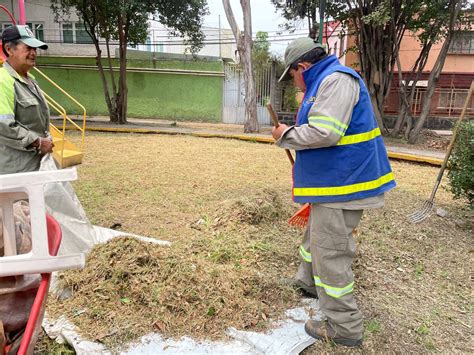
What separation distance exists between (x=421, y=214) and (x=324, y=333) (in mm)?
2668

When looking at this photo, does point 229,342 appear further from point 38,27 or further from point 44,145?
point 38,27

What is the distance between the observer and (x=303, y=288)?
8.88 ft

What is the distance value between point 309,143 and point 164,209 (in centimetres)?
279

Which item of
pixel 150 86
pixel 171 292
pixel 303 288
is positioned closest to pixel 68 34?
pixel 150 86

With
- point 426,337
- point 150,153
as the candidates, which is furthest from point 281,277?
point 150,153

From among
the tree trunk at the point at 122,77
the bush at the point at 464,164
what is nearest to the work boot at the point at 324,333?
the bush at the point at 464,164

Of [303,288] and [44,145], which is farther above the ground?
[44,145]

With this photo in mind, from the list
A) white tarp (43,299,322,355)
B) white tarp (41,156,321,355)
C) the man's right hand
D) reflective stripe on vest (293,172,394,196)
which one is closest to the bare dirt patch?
reflective stripe on vest (293,172,394,196)

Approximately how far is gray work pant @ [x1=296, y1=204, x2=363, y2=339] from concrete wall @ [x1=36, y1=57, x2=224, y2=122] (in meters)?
16.7

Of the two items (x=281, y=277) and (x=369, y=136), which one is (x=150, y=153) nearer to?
(x=281, y=277)

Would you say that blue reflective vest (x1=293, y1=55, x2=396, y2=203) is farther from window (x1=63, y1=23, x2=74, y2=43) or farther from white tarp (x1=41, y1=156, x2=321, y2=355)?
window (x1=63, y1=23, x2=74, y2=43)

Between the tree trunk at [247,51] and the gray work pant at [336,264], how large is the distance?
36.2ft

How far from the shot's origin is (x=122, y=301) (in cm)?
238

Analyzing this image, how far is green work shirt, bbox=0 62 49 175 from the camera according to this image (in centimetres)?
249
